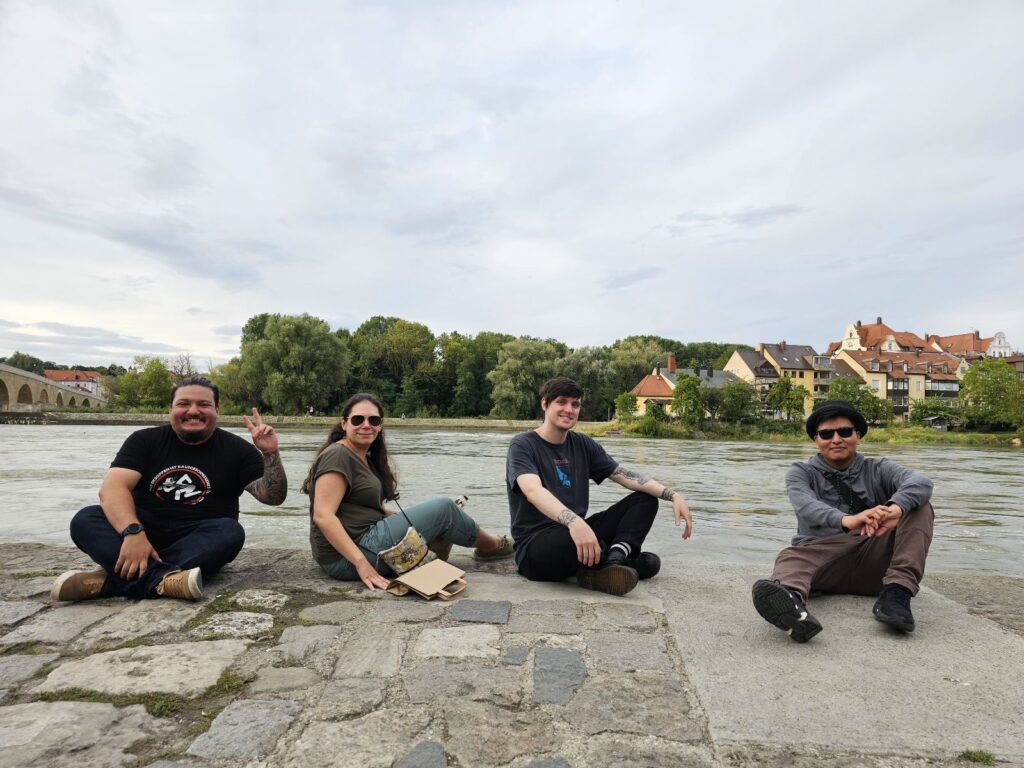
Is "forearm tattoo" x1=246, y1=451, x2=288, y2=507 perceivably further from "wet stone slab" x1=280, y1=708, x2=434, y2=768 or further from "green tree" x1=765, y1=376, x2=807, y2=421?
"green tree" x1=765, y1=376, x2=807, y2=421

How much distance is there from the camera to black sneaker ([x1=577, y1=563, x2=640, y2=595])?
368 centimetres

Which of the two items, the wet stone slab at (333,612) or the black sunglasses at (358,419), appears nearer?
the wet stone slab at (333,612)

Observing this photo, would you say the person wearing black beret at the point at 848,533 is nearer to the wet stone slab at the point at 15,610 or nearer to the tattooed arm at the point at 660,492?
the tattooed arm at the point at 660,492

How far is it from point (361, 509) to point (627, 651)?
1.97 meters

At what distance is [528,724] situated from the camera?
213 cm

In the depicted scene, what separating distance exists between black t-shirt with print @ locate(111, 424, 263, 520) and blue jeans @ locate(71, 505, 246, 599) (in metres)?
0.08

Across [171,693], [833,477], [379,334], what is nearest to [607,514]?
[833,477]

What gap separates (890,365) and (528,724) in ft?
291

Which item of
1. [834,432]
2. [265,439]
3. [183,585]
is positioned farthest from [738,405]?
[183,585]

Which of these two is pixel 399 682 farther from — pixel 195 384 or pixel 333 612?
pixel 195 384

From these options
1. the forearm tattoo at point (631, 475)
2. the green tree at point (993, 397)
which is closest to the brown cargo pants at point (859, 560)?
the forearm tattoo at point (631, 475)

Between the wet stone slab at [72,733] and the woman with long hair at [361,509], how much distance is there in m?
1.66

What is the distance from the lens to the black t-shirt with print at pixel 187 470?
3857 mm

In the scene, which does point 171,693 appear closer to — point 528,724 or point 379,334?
point 528,724
